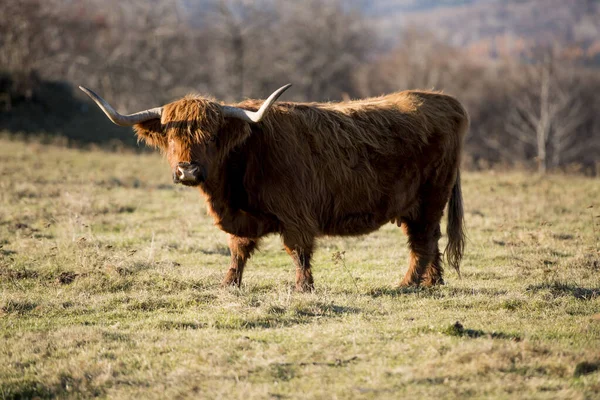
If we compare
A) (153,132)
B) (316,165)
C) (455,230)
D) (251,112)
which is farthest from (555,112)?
(153,132)

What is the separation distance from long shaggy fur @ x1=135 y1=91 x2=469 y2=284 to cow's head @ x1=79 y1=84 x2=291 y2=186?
1cm

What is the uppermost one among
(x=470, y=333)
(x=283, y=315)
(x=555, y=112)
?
(x=555, y=112)

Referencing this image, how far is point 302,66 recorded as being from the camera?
50156mm

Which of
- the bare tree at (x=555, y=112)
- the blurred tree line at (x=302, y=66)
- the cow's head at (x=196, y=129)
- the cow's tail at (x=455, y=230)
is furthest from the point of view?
the blurred tree line at (x=302, y=66)

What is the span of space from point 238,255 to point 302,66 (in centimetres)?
4445

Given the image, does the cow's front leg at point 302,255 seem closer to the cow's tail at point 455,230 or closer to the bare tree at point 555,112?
the cow's tail at point 455,230

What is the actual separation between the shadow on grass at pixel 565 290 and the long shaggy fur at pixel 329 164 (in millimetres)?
1042

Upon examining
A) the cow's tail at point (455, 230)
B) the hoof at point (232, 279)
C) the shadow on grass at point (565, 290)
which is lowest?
the hoof at point (232, 279)

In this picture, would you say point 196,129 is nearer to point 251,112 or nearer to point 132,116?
point 251,112

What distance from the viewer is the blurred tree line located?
3828 centimetres

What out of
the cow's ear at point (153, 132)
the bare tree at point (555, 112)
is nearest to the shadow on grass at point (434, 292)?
the cow's ear at point (153, 132)

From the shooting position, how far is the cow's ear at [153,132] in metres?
6.68

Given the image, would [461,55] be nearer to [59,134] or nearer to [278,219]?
[59,134]

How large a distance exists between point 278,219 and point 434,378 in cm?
271
